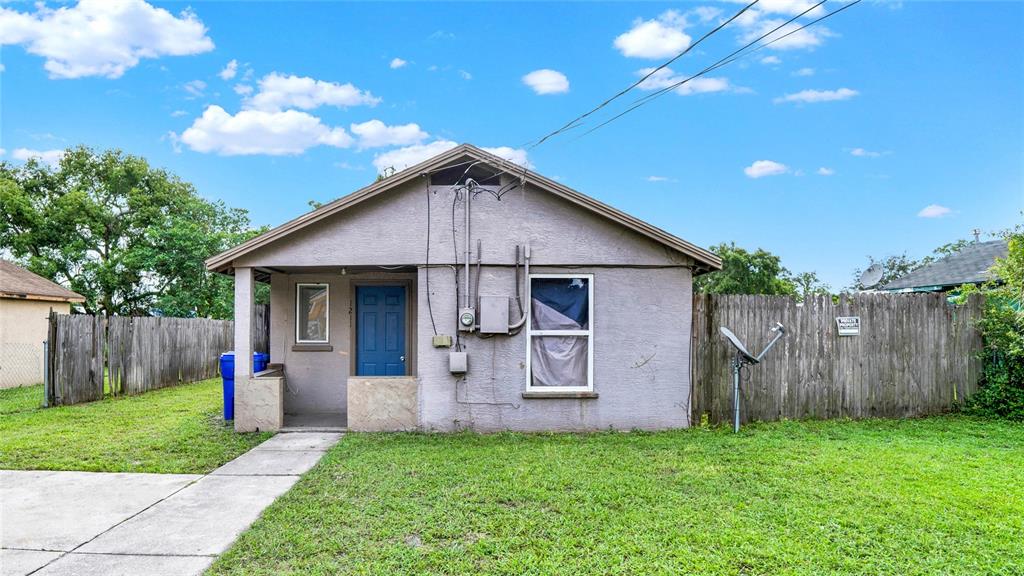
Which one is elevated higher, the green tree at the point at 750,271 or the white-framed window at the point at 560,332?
the green tree at the point at 750,271

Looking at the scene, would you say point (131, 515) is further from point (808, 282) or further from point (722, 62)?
point (808, 282)

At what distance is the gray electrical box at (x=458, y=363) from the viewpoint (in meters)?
7.58

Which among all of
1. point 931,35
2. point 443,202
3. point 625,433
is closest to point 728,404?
point 625,433

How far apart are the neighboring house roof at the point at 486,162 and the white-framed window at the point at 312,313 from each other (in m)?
1.95

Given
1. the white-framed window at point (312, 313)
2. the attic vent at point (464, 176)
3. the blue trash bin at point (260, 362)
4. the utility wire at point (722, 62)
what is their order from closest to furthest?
the utility wire at point (722, 62)
the attic vent at point (464, 176)
the blue trash bin at point (260, 362)
the white-framed window at point (312, 313)

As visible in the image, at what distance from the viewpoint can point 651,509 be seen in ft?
14.9

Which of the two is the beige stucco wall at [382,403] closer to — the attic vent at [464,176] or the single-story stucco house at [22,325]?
the attic vent at [464,176]

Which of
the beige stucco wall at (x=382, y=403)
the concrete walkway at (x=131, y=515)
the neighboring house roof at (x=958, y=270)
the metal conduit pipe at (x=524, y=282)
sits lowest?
the concrete walkway at (x=131, y=515)

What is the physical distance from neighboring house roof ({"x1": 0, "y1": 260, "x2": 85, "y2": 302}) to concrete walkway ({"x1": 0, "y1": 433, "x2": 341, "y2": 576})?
1029cm

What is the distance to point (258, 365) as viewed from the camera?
29.7 feet

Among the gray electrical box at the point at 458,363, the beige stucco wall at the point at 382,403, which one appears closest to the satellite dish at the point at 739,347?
the gray electrical box at the point at 458,363

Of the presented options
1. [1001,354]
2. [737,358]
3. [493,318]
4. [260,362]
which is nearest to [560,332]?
[493,318]

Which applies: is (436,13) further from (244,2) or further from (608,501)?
(608,501)

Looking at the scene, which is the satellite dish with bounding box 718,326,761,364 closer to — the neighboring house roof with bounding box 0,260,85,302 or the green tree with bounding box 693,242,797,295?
the neighboring house roof with bounding box 0,260,85,302
